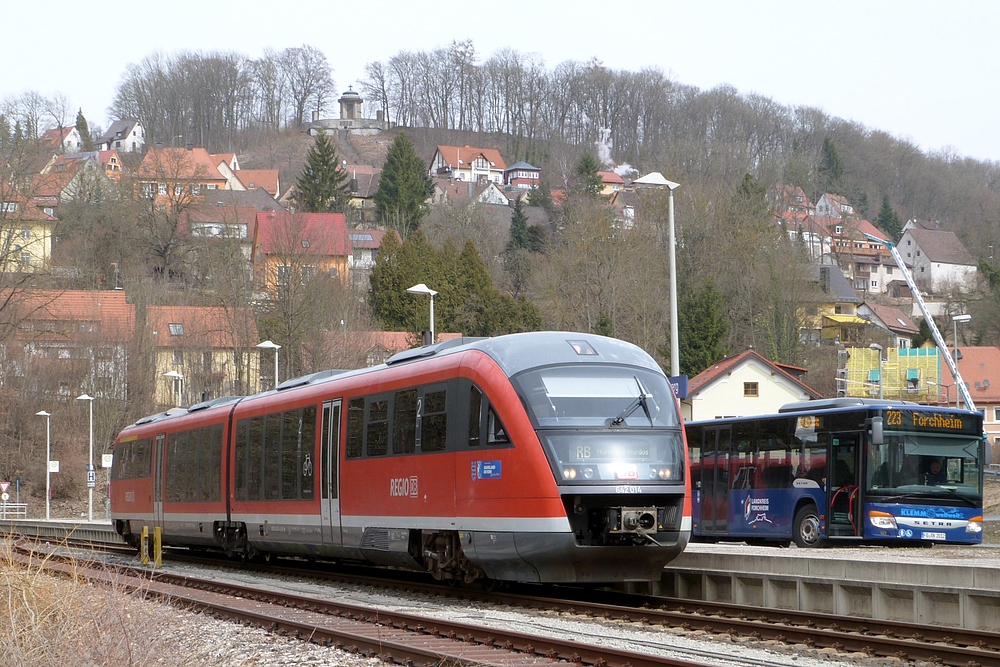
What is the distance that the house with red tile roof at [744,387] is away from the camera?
192 feet

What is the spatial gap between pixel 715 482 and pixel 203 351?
151ft

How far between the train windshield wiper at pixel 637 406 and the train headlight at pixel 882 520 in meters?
9.18

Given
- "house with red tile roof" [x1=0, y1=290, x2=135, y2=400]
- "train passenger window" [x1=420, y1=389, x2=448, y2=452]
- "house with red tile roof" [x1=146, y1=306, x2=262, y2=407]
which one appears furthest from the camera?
"house with red tile roof" [x1=146, y1=306, x2=262, y2=407]

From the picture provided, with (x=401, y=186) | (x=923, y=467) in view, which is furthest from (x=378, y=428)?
(x=401, y=186)

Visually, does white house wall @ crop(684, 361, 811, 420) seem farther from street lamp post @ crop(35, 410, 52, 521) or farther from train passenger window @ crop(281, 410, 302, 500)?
train passenger window @ crop(281, 410, 302, 500)

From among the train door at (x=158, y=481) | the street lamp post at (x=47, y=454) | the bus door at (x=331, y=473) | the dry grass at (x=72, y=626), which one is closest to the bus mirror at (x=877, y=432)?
the bus door at (x=331, y=473)

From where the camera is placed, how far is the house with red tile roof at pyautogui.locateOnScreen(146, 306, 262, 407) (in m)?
64.4

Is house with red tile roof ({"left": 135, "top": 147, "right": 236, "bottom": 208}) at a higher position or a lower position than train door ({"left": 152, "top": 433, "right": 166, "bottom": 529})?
higher

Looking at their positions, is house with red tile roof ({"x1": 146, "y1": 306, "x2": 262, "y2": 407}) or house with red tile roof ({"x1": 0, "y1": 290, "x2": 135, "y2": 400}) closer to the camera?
house with red tile roof ({"x1": 0, "y1": 290, "x2": 135, "y2": 400})

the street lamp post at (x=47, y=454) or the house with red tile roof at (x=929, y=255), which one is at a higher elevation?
the house with red tile roof at (x=929, y=255)

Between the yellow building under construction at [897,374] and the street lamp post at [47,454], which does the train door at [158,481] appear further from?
the yellow building under construction at [897,374]

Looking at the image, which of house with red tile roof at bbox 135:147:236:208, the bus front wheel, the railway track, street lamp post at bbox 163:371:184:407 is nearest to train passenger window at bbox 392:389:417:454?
the railway track

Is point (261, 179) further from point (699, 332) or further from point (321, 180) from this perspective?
point (699, 332)

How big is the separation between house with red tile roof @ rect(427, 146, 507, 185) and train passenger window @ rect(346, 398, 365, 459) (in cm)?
14483
